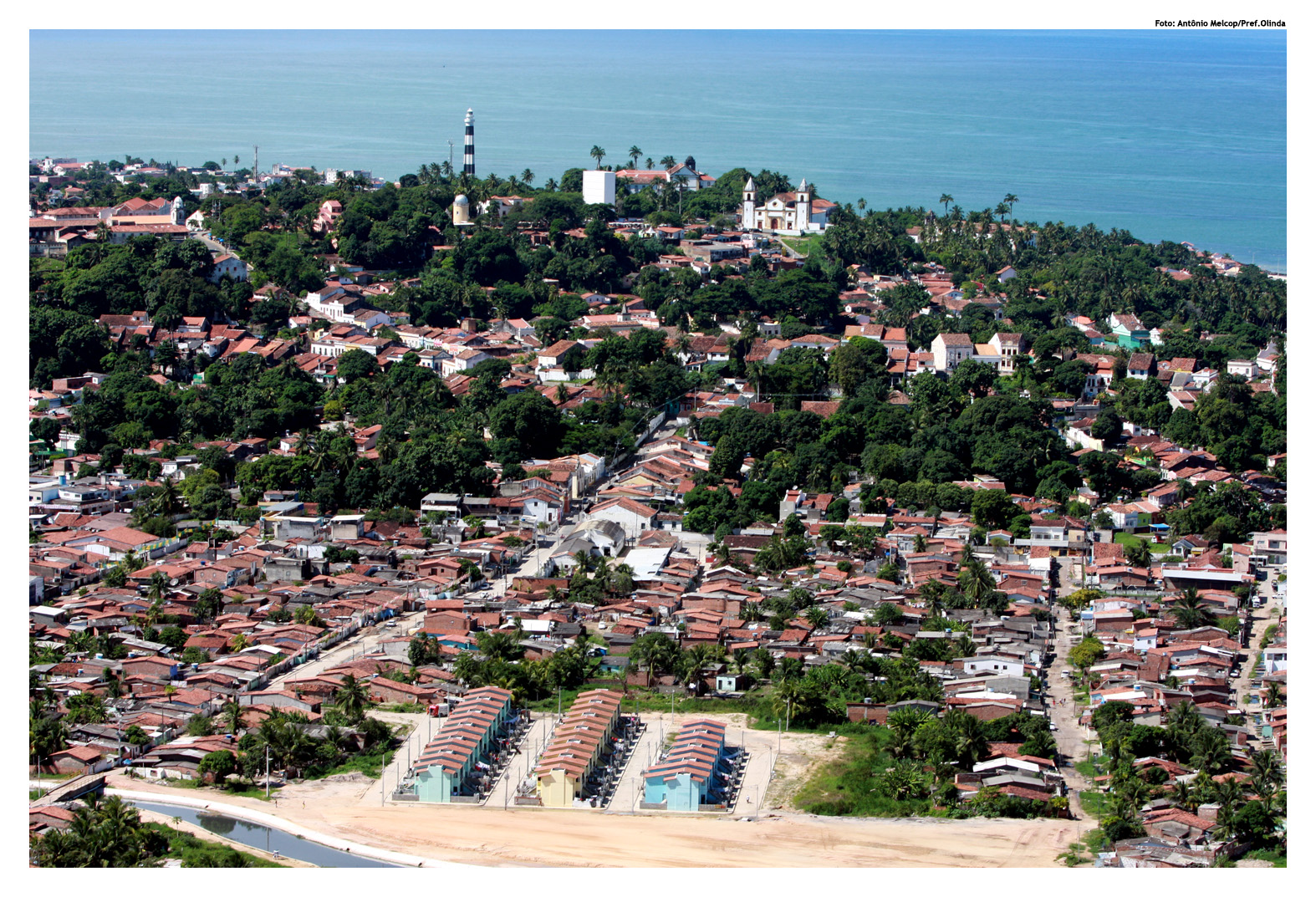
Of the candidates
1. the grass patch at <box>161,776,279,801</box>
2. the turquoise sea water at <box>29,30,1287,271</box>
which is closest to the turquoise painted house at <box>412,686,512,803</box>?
the grass patch at <box>161,776,279,801</box>

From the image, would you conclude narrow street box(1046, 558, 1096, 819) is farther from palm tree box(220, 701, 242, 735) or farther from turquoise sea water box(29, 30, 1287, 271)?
turquoise sea water box(29, 30, 1287, 271)

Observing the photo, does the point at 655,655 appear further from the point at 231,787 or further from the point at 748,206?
the point at 748,206

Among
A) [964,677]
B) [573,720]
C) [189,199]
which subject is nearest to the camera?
[573,720]

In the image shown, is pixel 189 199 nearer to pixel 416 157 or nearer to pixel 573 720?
pixel 416 157

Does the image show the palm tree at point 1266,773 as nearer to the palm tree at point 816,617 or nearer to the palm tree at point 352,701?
the palm tree at point 816,617

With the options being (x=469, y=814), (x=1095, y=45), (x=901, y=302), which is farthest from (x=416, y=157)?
(x=1095, y=45)

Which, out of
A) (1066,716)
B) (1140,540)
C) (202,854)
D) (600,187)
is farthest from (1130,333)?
(202,854)

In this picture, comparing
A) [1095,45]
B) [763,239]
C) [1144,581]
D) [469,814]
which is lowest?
[469,814]

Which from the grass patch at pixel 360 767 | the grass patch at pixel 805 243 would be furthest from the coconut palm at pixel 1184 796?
the grass patch at pixel 805 243
